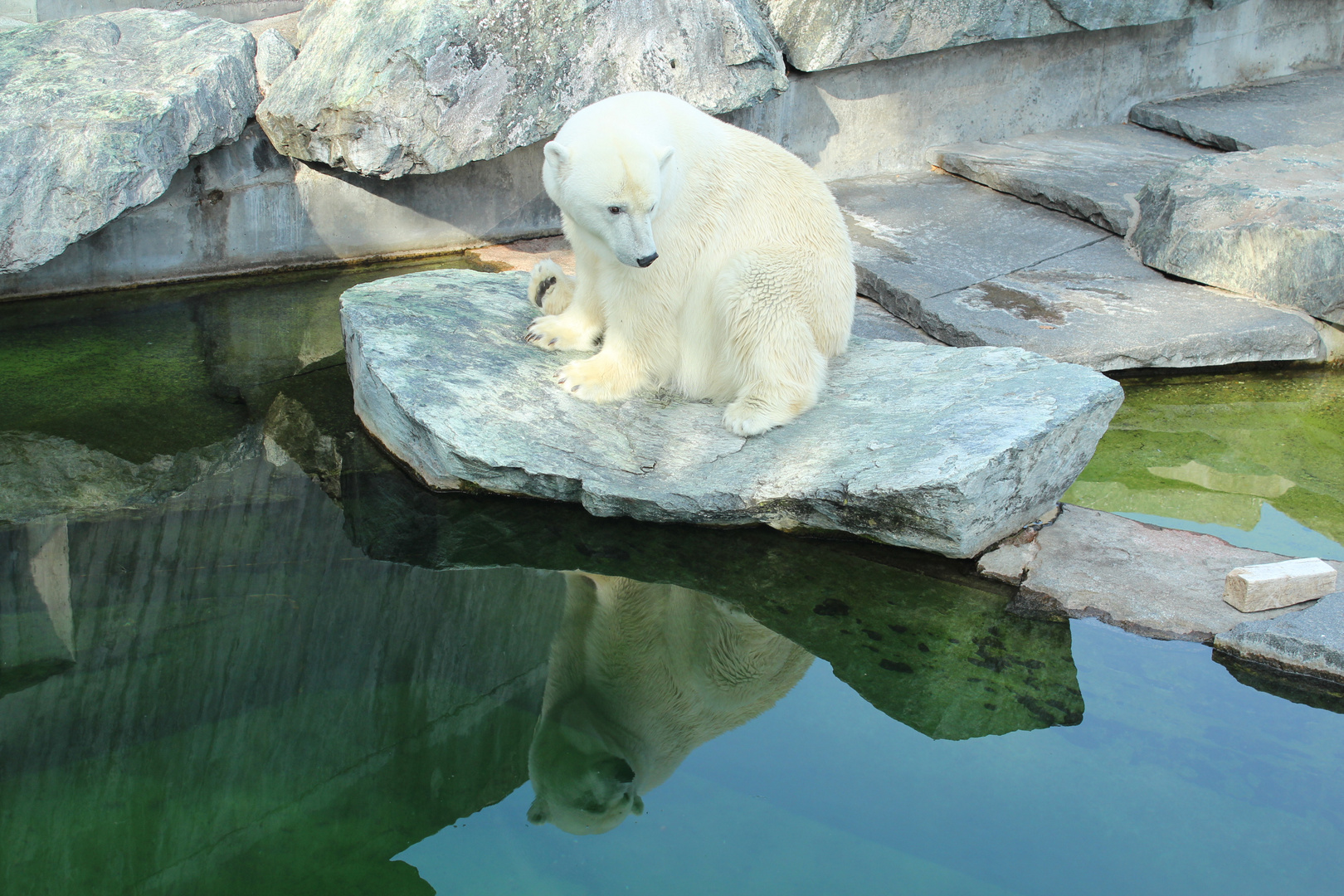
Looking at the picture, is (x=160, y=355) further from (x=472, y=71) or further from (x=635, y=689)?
(x=635, y=689)

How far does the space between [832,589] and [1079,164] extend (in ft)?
14.6

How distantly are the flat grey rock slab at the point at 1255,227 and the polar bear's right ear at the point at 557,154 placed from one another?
3.60 meters

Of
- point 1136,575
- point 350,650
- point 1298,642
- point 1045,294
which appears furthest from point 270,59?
point 1298,642

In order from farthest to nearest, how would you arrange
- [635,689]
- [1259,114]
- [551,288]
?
[1259,114], [551,288], [635,689]

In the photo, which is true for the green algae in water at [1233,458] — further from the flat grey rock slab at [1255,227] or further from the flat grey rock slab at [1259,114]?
the flat grey rock slab at [1259,114]

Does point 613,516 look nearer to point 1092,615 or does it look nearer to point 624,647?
point 624,647

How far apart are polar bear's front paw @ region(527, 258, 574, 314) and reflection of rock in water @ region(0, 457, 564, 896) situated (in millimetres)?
1149

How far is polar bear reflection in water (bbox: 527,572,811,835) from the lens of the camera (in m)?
2.33

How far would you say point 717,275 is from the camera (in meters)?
3.32

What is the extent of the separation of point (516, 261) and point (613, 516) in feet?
8.63

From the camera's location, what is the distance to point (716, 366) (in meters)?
3.47

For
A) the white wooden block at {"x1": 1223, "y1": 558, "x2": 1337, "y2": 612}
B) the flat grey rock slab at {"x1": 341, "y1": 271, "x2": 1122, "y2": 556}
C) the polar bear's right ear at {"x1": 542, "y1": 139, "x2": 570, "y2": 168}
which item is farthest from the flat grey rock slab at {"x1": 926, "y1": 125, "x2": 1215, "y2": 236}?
the polar bear's right ear at {"x1": 542, "y1": 139, "x2": 570, "y2": 168}

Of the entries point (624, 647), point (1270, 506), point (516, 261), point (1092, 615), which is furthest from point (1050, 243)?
point (624, 647)

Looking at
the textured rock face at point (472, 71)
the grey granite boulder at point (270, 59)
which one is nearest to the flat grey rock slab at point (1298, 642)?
the textured rock face at point (472, 71)
